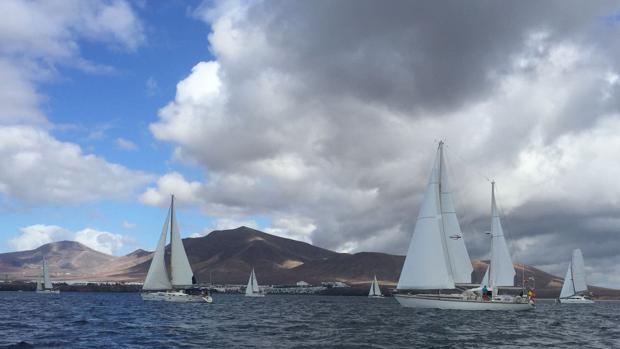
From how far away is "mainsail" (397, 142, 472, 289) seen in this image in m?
72.6

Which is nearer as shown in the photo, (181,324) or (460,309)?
(181,324)

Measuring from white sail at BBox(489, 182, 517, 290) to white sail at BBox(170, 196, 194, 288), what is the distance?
57.3 meters

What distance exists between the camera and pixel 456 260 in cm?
7606

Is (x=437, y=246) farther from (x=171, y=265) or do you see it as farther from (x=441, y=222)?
(x=171, y=265)

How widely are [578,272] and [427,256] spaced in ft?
327

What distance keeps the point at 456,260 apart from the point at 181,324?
38.2 m

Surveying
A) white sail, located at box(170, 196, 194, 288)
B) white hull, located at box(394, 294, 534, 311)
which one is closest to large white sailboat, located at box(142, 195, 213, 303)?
white sail, located at box(170, 196, 194, 288)

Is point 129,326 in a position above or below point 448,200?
below

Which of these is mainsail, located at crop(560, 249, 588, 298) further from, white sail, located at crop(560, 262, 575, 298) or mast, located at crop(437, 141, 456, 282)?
mast, located at crop(437, 141, 456, 282)

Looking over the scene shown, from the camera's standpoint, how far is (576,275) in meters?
154

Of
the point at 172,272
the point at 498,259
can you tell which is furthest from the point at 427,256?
the point at 172,272

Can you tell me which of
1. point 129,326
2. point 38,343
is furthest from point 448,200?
point 38,343

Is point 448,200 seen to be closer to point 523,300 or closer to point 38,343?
point 523,300

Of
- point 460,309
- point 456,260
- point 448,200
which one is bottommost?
point 460,309
